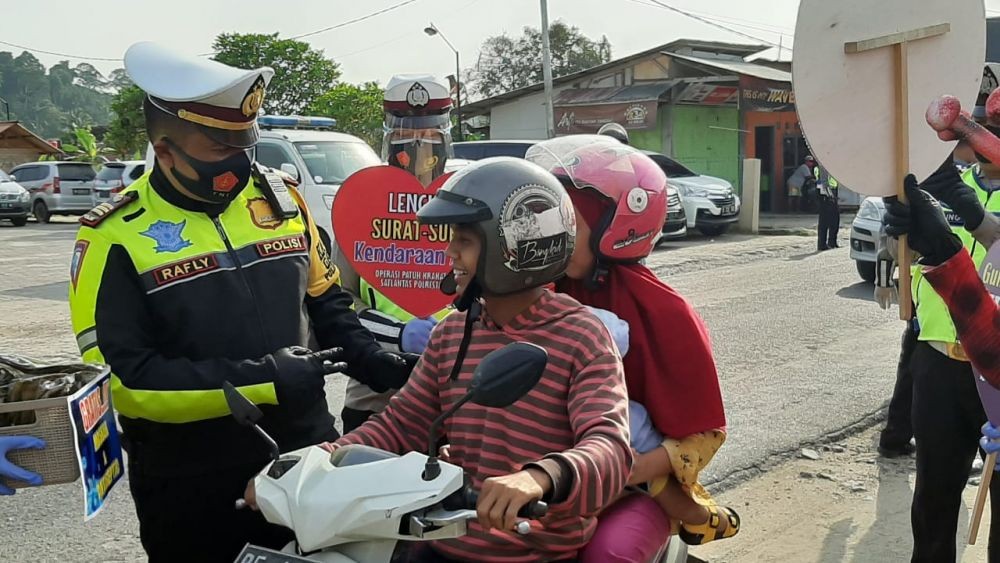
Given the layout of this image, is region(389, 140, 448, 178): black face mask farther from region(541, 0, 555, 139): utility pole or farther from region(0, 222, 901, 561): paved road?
region(541, 0, 555, 139): utility pole

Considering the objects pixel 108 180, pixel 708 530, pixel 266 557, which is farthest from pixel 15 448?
pixel 108 180

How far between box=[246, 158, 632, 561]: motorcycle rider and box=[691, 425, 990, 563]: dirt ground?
2.48m

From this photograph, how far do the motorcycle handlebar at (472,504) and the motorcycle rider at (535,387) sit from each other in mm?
181

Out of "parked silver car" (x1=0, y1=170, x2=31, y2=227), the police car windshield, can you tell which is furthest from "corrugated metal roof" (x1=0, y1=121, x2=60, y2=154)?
the police car windshield

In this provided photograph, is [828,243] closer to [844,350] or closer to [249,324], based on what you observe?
[844,350]

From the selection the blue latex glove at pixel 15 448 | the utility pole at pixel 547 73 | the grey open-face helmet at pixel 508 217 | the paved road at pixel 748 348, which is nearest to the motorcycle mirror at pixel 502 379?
the grey open-face helmet at pixel 508 217

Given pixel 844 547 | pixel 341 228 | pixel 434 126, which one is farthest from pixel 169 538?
pixel 844 547

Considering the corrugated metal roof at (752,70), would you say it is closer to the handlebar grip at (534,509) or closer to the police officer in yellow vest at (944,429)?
the police officer in yellow vest at (944,429)

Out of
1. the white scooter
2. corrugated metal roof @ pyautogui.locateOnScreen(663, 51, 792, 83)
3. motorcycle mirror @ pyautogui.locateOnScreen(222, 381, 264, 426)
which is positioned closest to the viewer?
the white scooter

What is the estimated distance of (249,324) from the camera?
2754mm

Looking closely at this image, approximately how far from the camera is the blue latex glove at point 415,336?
3385 mm

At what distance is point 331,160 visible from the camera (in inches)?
509

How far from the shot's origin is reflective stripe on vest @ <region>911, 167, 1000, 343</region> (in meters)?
3.92

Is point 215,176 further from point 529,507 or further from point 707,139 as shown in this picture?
point 707,139
